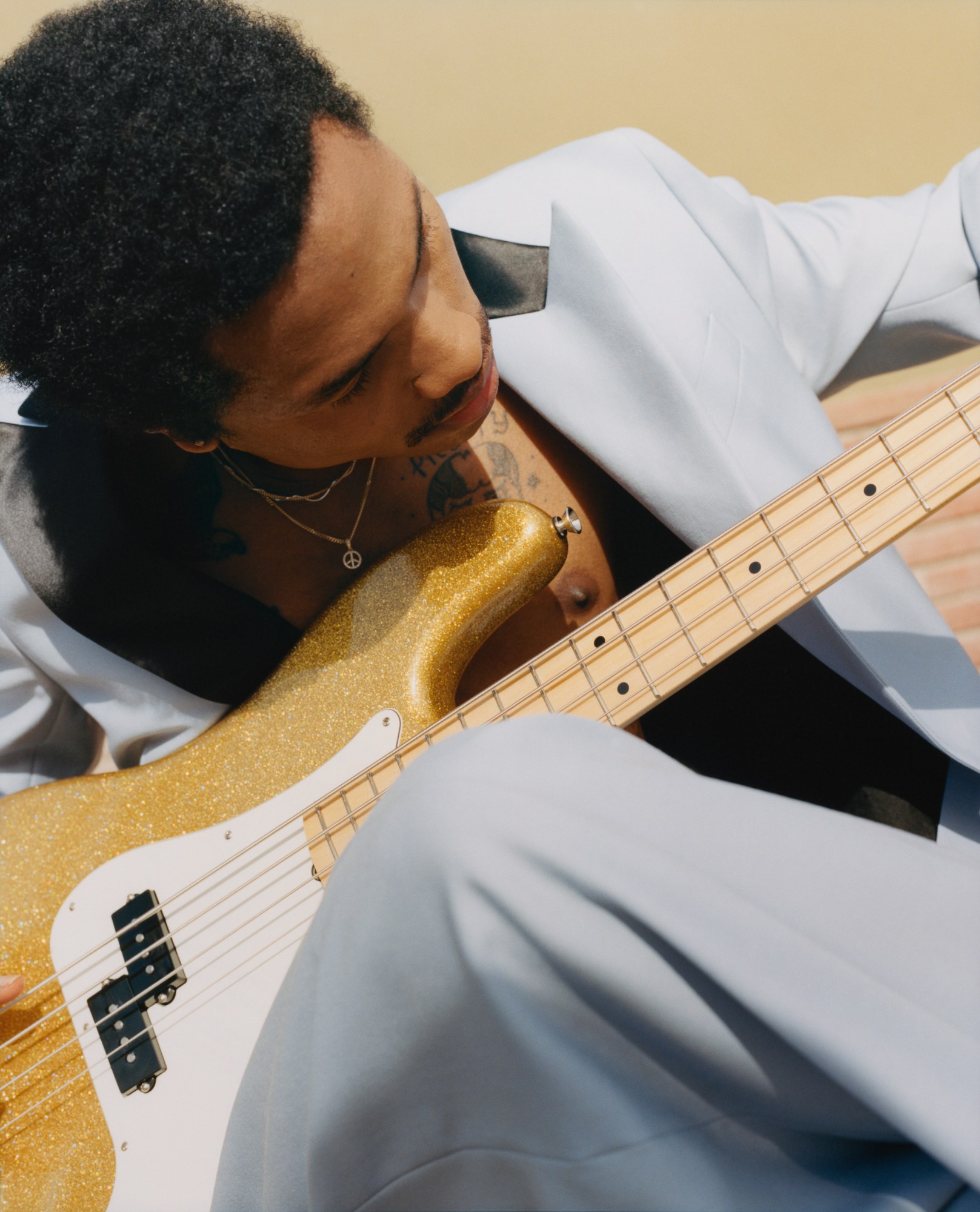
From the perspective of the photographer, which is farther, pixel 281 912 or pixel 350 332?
pixel 281 912

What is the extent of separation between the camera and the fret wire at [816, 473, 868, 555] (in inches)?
25.9

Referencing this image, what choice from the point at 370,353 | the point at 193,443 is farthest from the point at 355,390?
the point at 193,443

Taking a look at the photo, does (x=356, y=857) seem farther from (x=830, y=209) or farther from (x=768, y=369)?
(x=830, y=209)

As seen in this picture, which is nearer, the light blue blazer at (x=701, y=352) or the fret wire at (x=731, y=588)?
the fret wire at (x=731, y=588)

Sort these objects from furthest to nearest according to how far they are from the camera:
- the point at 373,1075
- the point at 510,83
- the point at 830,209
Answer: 1. the point at 510,83
2. the point at 830,209
3. the point at 373,1075

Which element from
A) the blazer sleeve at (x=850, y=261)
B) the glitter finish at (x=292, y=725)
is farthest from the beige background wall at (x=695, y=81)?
the glitter finish at (x=292, y=725)

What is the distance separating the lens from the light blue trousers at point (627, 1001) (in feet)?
1.17

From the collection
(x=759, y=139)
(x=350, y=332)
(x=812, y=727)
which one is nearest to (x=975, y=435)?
(x=812, y=727)

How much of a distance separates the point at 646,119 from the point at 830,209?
70 centimetres

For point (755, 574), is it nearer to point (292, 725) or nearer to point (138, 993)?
point (292, 725)

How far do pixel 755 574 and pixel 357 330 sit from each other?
35 cm

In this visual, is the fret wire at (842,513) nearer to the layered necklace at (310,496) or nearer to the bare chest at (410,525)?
the bare chest at (410,525)

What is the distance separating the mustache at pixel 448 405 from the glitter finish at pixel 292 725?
10cm

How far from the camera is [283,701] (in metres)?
0.81
